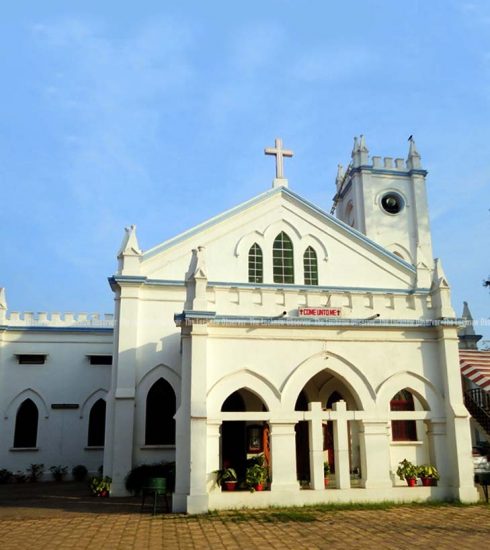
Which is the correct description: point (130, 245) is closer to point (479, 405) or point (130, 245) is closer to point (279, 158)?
point (279, 158)

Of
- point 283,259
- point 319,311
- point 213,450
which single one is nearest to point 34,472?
point 213,450

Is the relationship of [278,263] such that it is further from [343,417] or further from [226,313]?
[343,417]

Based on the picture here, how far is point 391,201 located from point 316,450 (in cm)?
1894

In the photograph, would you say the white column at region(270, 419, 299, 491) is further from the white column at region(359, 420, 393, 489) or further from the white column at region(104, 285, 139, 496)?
the white column at region(104, 285, 139, 496)

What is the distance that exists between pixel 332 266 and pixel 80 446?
13081mm

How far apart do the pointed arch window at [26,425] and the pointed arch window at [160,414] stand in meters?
7.48

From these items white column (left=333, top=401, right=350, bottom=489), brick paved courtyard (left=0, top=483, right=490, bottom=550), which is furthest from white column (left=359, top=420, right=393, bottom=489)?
brick paved courtyard (left=0, top=483, right=490, bottom=550)

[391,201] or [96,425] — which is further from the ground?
[391,201]

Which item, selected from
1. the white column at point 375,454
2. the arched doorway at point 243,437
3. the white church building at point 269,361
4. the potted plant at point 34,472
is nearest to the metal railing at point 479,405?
the white church building at point 269,361

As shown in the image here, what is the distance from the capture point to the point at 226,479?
13922 mm

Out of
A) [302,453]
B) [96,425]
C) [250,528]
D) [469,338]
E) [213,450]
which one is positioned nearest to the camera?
[250,528]

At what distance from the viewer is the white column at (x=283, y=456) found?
13.9 m

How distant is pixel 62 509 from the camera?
14.9 meters

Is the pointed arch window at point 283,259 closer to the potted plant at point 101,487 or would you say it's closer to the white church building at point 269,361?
the white church building at point 269,361
